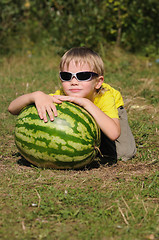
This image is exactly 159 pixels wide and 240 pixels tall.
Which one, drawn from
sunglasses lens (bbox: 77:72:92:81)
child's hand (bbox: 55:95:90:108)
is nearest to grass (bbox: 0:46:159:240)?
child's hand (bbox: 55:95:90:108)

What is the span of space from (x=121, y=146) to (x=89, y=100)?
721 millimetres

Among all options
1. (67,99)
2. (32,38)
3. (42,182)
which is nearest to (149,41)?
(32,38)

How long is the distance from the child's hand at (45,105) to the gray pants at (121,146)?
0.87m

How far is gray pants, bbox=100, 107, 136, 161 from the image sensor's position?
3.48m

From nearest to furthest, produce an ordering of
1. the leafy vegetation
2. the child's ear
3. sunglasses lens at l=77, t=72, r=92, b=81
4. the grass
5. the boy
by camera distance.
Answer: the grass, the boy, sunglasses lens at l=77, t=72, r=92, b=81, the child's ear, the leafy vegetation

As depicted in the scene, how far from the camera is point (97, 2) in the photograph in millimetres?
7191

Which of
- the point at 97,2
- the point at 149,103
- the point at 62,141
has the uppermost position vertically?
the point at 97,2

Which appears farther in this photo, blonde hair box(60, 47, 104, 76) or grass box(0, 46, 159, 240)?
blonde hair box(60, 47, 104, 76)

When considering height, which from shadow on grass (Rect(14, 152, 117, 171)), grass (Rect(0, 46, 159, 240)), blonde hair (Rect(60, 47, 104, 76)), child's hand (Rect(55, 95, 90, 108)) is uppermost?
blonde hair (Rect(60, 47, 104, 76))

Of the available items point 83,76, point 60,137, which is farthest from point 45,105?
point 83,76

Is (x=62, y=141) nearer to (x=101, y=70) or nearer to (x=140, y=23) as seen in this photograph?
(x=101, y=70)

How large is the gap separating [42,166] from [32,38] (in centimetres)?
564

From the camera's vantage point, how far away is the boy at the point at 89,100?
118 inches

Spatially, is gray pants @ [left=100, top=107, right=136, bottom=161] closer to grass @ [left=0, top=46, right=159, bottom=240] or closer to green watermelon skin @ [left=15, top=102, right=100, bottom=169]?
grass @ [left=0, top=46, right=159, bottom=240]
